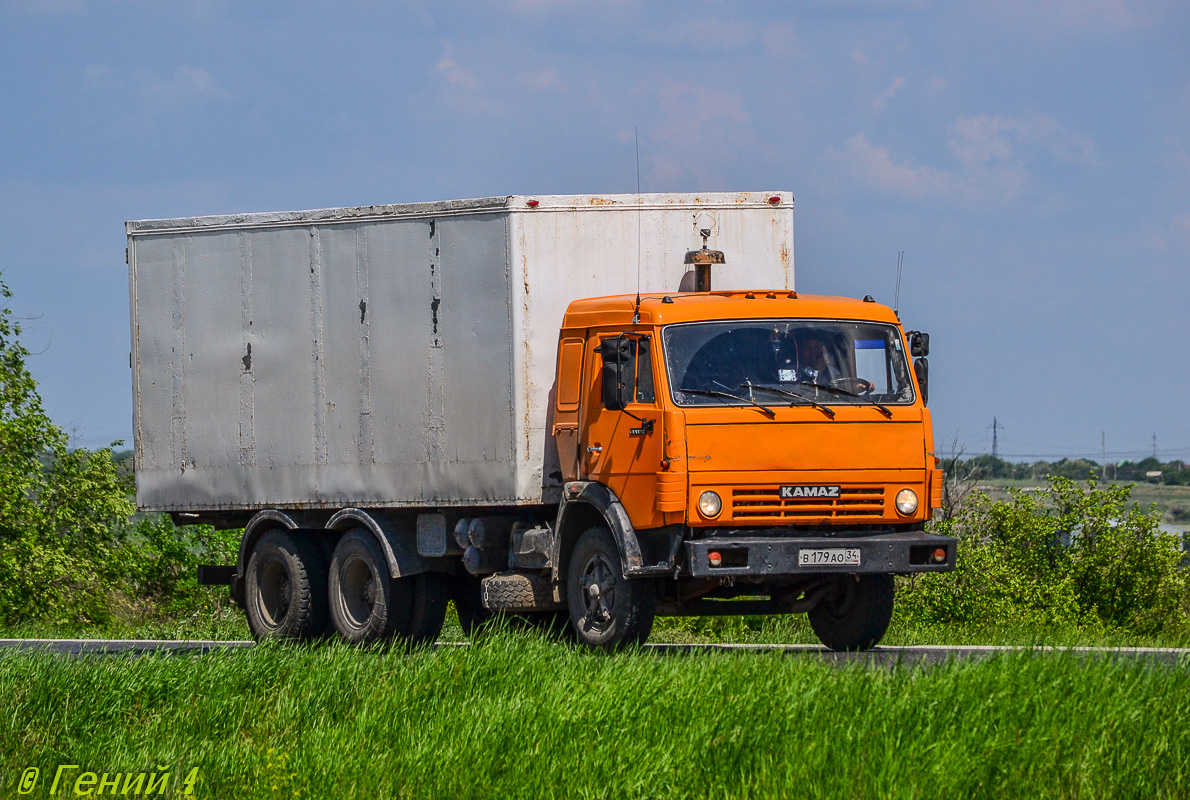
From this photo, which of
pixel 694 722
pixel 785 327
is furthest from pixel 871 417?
pixel 694 722

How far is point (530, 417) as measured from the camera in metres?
13.2

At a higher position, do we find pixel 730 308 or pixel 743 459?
pixel 730 308

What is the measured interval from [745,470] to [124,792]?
16.1 ft

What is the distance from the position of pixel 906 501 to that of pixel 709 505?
1.51 meters

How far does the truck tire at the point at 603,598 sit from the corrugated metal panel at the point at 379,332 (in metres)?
0.93

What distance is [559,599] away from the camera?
42.1ft

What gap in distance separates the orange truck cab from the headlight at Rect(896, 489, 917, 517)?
1cm

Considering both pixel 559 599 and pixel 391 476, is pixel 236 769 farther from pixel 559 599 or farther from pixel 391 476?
pixel 391 476

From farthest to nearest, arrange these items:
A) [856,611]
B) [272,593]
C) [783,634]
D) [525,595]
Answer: [783,634] < [272,593] < [525,595] < [856,611]

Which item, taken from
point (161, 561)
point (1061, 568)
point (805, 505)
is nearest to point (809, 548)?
point (805, 505)

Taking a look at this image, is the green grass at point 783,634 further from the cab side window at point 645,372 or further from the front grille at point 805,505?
the cab side window at point 645,372

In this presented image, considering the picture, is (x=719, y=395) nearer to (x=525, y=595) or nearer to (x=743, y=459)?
(x=743, y=459)

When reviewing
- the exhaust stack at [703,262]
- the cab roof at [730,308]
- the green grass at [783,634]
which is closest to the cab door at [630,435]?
the cab roof at [730,308]

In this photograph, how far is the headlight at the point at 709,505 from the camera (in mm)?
11383
